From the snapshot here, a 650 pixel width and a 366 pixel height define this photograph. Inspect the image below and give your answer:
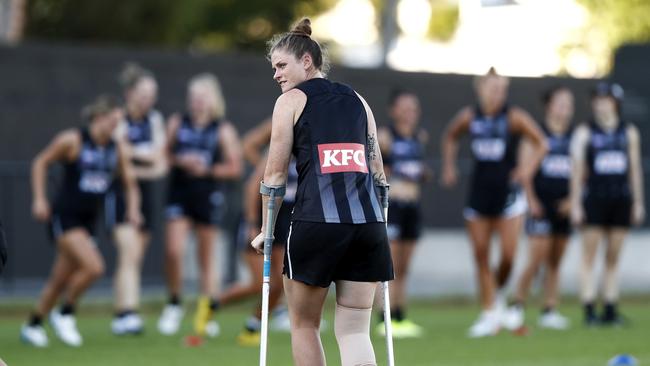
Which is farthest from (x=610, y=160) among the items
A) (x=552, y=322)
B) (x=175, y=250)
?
(x=175, y=250)

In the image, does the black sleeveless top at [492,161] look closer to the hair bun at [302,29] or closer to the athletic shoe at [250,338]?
the athletic shoe at [250,338]

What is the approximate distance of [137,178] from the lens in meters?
16.4

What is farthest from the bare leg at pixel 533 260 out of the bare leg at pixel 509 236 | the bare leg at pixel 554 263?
the bare leg at pixel 509 236

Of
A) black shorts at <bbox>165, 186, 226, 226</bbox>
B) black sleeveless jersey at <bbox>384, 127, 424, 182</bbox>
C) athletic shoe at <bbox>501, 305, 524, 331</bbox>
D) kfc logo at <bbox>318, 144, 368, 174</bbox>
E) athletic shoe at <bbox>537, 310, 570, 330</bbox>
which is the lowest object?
athletic shoe at <bbox>537, 310, 570, 330</bbox>

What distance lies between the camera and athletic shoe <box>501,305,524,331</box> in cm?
1622

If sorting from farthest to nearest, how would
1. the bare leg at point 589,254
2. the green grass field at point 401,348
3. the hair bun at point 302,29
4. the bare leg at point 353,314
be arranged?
1. the bare leg at point 589,254
2. the green grass field at point 401,348
3. the hair bun at point 302,29
4. the bare leg at point 353,314

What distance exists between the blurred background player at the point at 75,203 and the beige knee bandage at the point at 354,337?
6.64 metres

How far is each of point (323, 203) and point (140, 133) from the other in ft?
27.2

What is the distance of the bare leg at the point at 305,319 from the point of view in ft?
28.1

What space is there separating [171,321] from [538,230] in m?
4.12

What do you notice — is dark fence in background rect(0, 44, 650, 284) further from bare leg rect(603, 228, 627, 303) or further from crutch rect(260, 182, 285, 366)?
crutch rect(260, 182, 285, 366)

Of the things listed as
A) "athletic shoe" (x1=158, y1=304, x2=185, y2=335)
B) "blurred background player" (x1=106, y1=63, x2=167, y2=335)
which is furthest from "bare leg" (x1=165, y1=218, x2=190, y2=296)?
"blurred background player" (x1=106, y1=63, x2=167, y2=335)

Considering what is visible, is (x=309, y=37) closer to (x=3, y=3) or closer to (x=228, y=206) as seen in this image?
(x=228, y=206)

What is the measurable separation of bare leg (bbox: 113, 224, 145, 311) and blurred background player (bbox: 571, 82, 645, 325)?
461 centimetres
